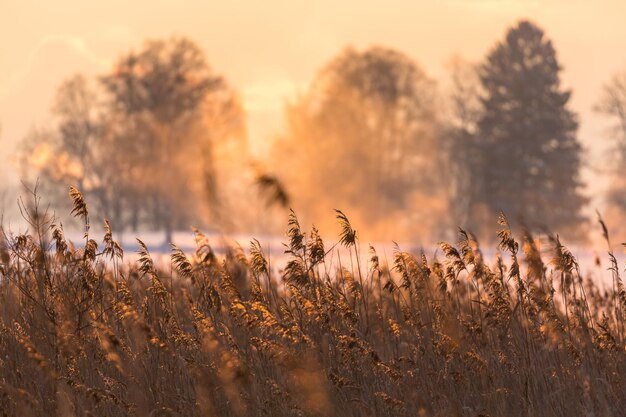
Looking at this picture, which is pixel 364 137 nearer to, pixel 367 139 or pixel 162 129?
pixel 367 139

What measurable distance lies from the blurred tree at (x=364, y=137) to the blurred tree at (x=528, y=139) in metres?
3.05

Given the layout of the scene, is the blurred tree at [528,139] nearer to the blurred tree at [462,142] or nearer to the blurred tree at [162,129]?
the blurred tree at [462,142]

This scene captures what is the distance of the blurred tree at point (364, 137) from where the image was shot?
4844 cm

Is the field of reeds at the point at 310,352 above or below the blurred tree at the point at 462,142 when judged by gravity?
below

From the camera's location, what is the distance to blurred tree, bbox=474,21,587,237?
160 ft

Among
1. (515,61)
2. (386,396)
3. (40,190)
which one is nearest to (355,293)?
(386,396)

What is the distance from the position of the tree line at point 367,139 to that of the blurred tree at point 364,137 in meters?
0.06

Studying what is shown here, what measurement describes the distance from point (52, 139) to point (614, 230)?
31.2 meters

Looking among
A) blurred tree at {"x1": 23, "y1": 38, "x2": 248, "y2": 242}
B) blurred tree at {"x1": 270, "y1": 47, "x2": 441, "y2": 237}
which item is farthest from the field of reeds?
blurred tree at {"x1": 270, "y1": 47, "x2": 441, "y2": 237}

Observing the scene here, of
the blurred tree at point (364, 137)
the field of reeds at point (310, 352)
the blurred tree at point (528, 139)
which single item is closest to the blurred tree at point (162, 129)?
the blurred tree at point (364, 137)

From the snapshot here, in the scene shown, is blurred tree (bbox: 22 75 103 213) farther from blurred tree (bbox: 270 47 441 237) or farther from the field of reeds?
the field of reeds

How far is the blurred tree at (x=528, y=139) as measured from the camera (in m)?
48.8

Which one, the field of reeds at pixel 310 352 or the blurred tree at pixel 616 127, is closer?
the field of reeds at pixel 310 352

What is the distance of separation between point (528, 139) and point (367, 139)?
25.4ft
